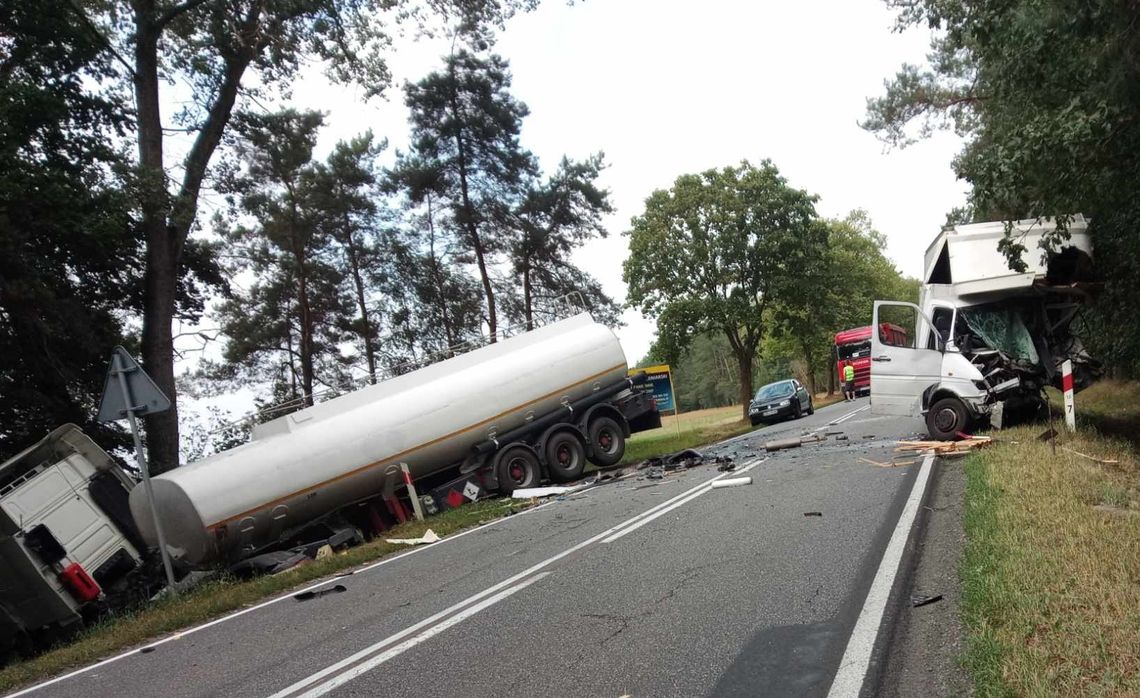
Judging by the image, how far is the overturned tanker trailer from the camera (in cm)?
1041

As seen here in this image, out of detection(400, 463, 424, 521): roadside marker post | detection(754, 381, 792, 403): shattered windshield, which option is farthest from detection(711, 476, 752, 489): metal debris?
detection(754, 381, 792, 403): shattered windshield

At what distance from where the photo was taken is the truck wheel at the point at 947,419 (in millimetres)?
11500

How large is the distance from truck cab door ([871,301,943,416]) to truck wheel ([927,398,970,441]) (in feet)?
1.18

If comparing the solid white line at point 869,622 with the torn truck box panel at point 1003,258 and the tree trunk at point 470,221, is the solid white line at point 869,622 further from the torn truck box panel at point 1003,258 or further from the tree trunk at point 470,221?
the tree trunk at point 470,221

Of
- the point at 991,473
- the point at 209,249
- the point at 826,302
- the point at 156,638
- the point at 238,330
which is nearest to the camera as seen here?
the point at 156,638

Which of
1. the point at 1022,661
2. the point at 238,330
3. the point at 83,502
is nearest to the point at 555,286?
the point at 238,330

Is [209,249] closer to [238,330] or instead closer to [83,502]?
[238,330]

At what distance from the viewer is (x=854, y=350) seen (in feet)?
128

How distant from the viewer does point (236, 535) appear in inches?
415

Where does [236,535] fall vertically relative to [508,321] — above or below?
below

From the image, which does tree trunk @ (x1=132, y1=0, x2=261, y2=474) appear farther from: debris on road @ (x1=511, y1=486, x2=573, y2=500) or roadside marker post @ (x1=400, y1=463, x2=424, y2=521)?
debris on road @ (x1=511, y1=486, x2=573, y2=500)

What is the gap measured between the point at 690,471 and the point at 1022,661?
9.69 metres

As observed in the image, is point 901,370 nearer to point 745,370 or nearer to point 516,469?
point 516,469

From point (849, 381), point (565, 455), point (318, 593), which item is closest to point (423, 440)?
point (565, 455)
